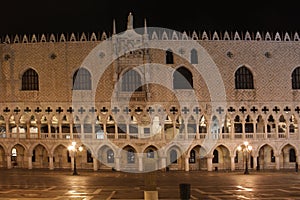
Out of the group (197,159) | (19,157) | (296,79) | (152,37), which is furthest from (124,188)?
(296,79)

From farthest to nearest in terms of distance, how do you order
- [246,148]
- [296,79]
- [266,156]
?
[266,156]
[296,79]
[246,148]

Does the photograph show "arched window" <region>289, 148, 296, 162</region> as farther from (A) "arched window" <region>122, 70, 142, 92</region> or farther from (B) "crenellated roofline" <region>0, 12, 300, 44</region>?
(A) "arched window" <region>122, 70, 142, 92</region>

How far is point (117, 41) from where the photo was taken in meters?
43.7

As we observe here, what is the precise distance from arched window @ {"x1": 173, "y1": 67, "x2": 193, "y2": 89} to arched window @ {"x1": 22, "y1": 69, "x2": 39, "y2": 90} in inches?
521

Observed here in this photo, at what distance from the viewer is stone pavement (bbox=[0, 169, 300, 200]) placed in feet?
80.0

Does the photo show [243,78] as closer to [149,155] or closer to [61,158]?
[149,155]

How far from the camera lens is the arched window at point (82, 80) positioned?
44250 millimetres

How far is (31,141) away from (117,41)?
12.3 m

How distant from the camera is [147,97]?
4344 cm

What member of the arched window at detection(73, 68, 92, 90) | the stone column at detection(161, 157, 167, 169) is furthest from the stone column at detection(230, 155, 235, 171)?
the arched window at detection(73, 68, 92, 90)

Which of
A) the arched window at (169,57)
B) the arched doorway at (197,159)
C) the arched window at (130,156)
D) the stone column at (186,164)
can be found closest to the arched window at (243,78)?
the arched window at (169,57)

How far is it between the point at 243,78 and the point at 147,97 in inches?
378

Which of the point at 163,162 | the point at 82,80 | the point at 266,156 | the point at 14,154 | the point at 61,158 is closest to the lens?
the point at 163,162

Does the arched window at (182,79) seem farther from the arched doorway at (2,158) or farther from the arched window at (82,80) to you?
the arched doorway at (2,158)
